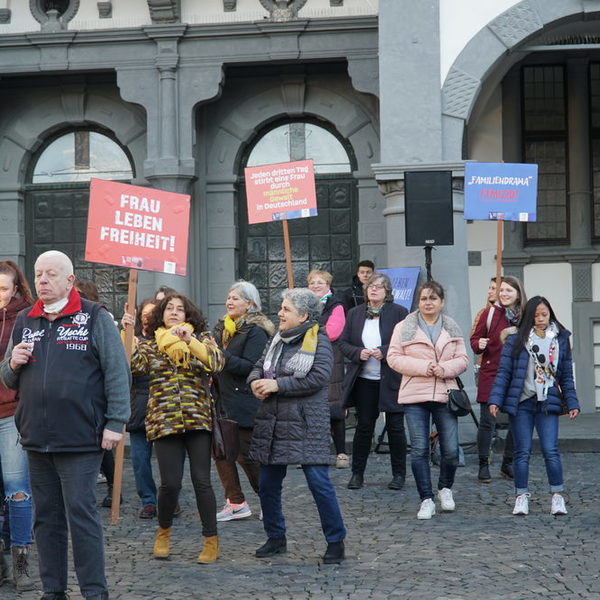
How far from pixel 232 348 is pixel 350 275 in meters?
7.32

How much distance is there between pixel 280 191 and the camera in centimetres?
1316

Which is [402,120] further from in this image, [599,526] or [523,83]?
[599,526]

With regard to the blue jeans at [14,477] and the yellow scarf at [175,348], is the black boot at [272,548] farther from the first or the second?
the blue jeans at [14,477]

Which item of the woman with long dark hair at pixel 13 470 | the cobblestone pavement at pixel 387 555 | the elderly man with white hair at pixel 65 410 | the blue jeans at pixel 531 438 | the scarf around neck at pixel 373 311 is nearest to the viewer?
the elderly man with white hair at pixel 65 410

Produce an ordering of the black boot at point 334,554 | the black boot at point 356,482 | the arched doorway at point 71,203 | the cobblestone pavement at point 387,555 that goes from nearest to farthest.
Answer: the cobblestone pavement at point 387,555, the black boot at point 334,554, the black boot at point 356,482, the arched doorway at point 71,203

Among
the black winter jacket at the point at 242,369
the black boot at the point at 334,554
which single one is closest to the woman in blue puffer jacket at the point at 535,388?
the black winter jacket at the point at 242,369

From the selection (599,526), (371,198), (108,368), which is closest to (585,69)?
(371,198)

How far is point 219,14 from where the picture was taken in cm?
1571

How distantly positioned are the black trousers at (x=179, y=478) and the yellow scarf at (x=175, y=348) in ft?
1.50

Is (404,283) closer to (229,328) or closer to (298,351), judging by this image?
(229,328)

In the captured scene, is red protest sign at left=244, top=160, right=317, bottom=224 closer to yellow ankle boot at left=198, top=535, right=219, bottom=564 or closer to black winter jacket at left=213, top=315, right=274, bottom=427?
black winter jacket at left=213, top=315, right=274, bottom=427

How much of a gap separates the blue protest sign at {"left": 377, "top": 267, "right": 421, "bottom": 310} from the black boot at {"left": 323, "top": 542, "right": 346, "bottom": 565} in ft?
19.3

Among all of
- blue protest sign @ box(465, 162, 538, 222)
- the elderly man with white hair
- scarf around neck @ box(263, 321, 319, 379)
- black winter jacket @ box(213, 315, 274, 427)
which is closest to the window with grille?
blue protest sign @ box(465, 162, 538, 222)

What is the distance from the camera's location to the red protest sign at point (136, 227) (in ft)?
32.0
